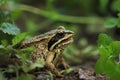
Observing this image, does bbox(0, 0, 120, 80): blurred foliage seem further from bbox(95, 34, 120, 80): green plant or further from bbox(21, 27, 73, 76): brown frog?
bbox(95, 34, 120, 80): green plant

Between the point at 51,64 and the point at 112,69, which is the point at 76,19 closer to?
the point at 51,64

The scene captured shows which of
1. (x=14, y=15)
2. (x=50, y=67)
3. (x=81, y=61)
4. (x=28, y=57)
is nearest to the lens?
(x=28, y=57)

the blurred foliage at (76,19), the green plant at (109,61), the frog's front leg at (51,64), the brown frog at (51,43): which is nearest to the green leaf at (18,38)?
the brown frog at (51,43)

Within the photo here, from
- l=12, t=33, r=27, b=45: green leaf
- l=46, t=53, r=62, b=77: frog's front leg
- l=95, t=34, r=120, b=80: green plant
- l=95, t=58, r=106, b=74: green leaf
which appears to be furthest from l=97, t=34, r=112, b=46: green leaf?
l=12, t=33, r=27, b=45: green leaf

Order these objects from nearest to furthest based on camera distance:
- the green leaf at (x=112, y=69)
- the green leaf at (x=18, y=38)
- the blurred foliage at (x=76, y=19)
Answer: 1. the green leaf at (x=112, y=69)
2. the green leaf at (x=18, y=38)
3. the blurred foliage at (x=76, y=19)

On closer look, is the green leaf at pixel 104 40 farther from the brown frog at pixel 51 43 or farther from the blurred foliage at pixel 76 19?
the blurred foliage at pixel 76 19

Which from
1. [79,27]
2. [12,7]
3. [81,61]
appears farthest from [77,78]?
[79,27]

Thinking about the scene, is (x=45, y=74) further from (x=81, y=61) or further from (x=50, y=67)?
(x=81, y=61)

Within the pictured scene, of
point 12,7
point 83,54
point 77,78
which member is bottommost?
point 77,78
